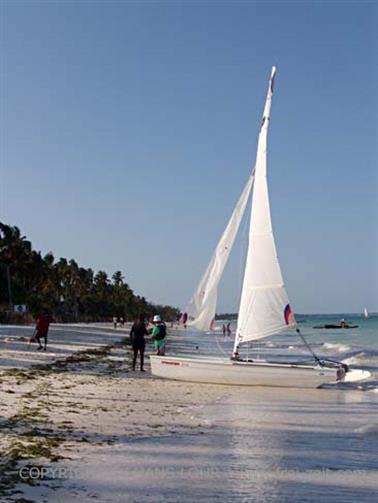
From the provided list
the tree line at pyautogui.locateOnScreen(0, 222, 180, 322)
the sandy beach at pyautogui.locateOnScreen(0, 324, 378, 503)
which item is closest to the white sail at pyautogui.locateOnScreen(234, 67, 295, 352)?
the sandy beach at pyautogui.locateOnScreen(0, 324, 378, 503)

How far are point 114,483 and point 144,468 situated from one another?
80 centimetres

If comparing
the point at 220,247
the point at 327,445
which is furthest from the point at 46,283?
the point at 327,445

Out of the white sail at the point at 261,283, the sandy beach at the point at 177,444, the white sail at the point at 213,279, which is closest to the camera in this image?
the sandy beach at the point at 177,444

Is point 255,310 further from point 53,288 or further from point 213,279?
point 53,288

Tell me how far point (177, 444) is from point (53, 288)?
95487 millimetres

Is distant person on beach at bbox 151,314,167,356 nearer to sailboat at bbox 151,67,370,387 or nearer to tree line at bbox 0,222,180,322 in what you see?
sailboat at bbox 151,67,370,387

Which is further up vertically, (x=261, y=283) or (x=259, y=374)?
(x=261, y=283)

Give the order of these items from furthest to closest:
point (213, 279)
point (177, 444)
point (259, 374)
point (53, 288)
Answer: point (53, 288)
point (213, 279)
point (259, 374)
point (177, 444)

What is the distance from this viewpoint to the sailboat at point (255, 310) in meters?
17.7

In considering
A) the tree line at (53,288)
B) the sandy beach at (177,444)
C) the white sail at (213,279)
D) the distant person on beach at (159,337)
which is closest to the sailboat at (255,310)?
the white sail at (213,279)

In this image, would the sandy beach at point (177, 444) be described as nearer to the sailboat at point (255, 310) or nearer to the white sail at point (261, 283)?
the sailboat at point (255, 310)

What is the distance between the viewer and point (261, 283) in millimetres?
18500

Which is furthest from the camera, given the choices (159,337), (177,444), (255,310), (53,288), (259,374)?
(53,288)

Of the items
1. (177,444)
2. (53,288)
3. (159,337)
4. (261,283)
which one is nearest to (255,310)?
(261,283)
